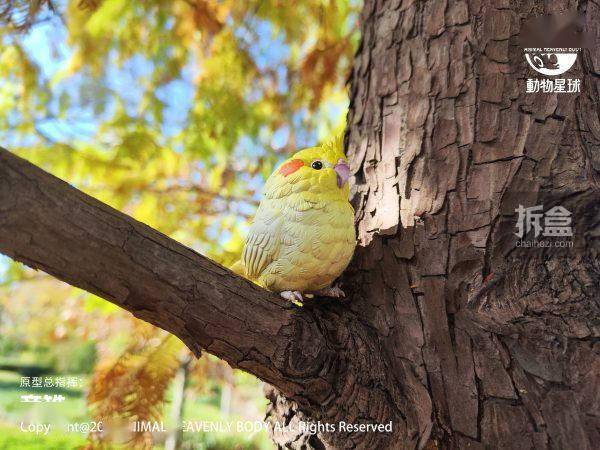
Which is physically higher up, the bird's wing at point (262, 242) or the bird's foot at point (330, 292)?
the bird's wing at point (262, 242)

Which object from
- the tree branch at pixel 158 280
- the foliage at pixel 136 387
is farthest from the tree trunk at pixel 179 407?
the tree branch at pixel 158 280

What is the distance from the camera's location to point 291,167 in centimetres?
109

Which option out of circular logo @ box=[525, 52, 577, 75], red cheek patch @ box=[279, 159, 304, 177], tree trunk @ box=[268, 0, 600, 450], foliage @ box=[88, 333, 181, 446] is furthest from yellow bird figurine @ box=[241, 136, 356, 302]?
circular logo @ box=[525, 52, 577, 75]

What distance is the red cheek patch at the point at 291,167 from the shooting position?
108cm

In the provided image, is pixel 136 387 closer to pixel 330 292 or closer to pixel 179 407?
pixel 330 292

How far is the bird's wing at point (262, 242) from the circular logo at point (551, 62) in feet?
2.49

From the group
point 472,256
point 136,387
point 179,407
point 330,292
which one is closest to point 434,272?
point 472,256

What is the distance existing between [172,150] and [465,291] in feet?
5.09

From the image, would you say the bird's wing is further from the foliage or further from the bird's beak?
the foliage

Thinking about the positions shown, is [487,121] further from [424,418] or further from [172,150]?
[172,150]

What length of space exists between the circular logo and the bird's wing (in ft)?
2.49

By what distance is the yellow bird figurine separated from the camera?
998mm

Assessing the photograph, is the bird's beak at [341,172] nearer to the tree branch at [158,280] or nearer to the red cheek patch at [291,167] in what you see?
the red cheek patch at [291,167]

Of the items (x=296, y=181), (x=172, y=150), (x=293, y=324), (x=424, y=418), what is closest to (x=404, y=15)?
(x=296, y=181)
